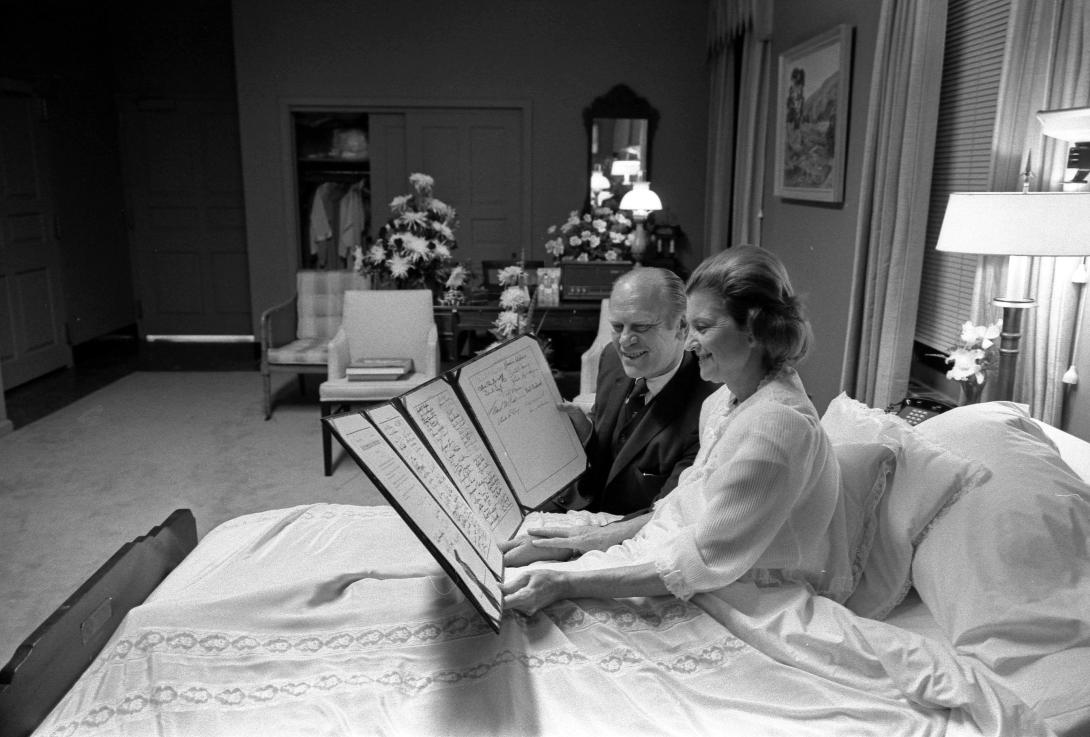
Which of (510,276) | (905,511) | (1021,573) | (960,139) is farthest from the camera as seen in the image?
(510,276)

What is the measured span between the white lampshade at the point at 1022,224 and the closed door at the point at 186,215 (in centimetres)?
673

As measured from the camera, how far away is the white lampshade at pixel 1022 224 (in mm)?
2008

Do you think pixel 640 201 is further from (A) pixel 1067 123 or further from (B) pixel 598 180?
(A) pixel 1067 123

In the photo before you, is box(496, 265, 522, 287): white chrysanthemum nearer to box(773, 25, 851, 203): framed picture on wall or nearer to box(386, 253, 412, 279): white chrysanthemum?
box(386, 253, 412, 279): white chrysanthemum

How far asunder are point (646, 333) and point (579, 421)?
32 centimetres

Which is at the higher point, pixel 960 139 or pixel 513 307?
pixel 960 139

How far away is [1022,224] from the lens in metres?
2.09

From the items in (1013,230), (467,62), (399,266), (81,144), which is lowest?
(399,266)

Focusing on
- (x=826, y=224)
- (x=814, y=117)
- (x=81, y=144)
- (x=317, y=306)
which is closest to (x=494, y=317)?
(x=317, y=306)

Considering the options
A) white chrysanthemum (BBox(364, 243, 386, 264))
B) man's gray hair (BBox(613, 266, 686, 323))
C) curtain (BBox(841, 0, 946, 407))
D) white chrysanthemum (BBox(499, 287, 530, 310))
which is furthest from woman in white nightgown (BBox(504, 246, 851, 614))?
white chrysanthemum (BBox(364, 243, 386, 264))

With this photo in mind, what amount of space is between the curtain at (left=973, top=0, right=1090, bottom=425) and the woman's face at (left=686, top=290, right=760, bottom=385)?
1.35 meters

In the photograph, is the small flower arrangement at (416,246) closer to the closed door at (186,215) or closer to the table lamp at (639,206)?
the table lamp at (639,206)

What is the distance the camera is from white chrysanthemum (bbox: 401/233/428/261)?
192 inches

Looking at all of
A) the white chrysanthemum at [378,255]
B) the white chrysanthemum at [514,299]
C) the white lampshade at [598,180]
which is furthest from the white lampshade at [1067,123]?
the white lampshade at [598,180]
